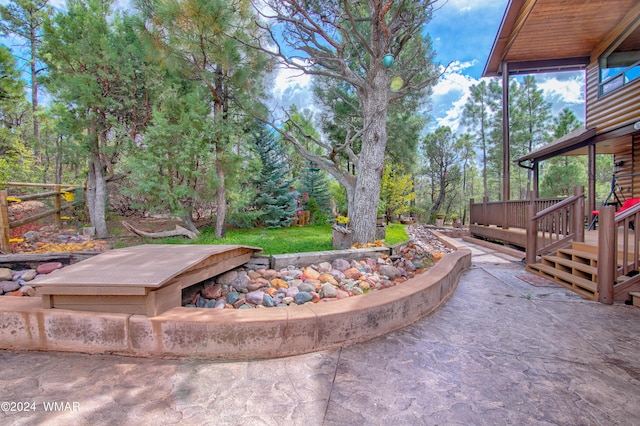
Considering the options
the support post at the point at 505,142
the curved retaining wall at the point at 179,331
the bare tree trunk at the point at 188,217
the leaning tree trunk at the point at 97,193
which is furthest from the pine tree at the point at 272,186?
the curved retaining wall at the point at 179,331

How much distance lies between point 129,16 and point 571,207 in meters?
8.80

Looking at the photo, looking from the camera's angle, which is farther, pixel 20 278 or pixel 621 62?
pixel 621 62

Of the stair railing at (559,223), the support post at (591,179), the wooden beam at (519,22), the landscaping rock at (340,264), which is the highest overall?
the wooden beam at (519,22)

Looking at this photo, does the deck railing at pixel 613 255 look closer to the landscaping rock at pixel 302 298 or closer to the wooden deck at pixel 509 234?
the wooden deck at pixel 509 234

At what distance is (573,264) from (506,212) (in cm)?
319

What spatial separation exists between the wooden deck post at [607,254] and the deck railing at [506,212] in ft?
6.85

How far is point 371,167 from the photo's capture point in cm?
481

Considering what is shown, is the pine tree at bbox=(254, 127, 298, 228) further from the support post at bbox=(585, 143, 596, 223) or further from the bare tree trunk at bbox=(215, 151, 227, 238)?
the support post at bbox=(585, 143, 596, 223)

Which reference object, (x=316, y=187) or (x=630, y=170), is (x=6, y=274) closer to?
(x=316, y=187)

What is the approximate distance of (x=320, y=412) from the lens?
1356 mm

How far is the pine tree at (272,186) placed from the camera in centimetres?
827

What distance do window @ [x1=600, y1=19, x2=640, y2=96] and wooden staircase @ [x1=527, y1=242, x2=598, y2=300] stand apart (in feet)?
15.7

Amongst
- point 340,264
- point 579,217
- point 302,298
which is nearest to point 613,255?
point 579,217

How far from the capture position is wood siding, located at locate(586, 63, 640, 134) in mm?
5852
